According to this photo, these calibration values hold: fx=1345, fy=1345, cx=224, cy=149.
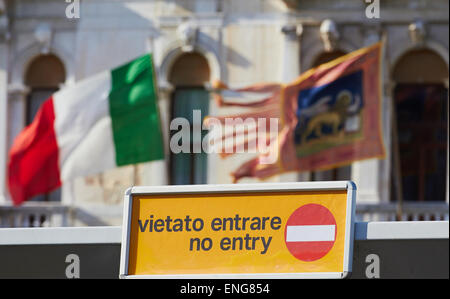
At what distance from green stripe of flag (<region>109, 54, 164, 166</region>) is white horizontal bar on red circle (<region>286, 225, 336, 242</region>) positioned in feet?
41.9

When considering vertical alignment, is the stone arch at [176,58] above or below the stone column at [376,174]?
above

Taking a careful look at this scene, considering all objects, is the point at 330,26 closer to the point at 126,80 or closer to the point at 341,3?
the point at 341,3

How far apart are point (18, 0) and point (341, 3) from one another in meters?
6.00

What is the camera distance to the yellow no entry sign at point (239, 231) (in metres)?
8.48

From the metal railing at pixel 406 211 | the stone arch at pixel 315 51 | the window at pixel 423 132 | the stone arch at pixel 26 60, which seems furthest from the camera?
the stone arch at pixel 26 60

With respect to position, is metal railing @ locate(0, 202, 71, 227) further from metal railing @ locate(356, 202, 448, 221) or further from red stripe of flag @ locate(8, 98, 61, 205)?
metal railing @ locate(356, 202, 448, 221)

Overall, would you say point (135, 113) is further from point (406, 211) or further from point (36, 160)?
point (406, 211)

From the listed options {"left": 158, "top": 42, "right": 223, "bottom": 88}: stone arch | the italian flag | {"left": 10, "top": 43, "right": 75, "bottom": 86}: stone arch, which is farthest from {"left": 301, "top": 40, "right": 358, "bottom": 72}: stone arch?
{"left": 10, "top": 43, "right": 75, "bottom": 86}: stone arch

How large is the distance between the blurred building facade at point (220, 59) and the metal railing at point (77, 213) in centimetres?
24

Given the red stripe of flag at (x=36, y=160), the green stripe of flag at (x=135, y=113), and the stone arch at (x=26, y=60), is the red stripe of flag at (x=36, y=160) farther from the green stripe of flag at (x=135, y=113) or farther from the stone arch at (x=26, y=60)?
the stone arch at (x=26, y=60)

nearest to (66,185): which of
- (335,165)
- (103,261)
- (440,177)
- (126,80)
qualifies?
(126,80)

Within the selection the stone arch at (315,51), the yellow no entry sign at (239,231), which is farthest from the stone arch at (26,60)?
the yellow no entry sign at (239,231)

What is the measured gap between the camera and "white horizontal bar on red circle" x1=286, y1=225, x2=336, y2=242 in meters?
8.50

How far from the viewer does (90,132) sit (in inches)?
867
